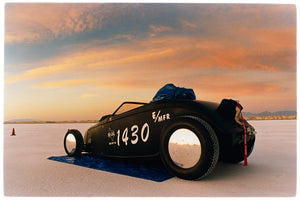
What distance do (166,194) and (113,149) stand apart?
5.36 ft

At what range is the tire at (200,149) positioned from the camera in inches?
98.3

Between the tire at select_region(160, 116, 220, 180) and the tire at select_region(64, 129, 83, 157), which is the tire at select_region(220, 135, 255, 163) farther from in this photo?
the tire at select_region(64, 129, 83, 157)

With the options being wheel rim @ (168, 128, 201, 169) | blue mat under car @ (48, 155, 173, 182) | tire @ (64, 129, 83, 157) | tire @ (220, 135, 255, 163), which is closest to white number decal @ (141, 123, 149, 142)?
blue mat under car @ (48, 155, 173, 182)

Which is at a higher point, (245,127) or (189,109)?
(189,109)

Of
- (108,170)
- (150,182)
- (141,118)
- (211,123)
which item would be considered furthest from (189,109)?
(108,170)

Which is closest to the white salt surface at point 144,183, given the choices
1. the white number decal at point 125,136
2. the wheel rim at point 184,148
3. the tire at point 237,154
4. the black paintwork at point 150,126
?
the tire at point 237,154

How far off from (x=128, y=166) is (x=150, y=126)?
0.75 m

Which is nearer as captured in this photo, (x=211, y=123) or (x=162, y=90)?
(x=211, y=123)

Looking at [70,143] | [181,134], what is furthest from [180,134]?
[70,143]

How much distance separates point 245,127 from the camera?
10.3 ft

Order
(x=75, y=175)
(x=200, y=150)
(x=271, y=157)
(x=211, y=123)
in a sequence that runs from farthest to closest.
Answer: (x=271, y=157)
(x=75, y=175)
(x=211, y=123)
(x=200, y=150)

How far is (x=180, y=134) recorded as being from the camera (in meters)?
2.71

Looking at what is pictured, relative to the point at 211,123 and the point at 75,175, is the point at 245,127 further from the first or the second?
the point at 75,175

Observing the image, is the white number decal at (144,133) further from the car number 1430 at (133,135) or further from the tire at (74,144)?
the tire at (74,144)
